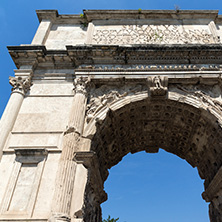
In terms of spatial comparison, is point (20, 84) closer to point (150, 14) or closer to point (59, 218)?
point (59, 218)

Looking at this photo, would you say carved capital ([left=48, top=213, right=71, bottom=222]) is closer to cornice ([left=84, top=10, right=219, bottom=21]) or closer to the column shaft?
the column shaft

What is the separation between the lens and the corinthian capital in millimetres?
9422

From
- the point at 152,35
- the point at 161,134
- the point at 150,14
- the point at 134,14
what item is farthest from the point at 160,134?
the point at 134,14

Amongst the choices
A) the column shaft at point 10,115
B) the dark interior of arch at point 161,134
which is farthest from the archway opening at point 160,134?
the column shaft at point 10,115

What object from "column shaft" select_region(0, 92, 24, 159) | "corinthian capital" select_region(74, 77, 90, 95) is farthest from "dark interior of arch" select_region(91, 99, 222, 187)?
"column shaft" select_region(0, 92, 24, 159)

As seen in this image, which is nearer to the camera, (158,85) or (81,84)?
(158,85)

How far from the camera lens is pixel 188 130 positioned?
10.5 metres

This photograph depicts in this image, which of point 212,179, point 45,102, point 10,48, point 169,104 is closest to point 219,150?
point 212,179

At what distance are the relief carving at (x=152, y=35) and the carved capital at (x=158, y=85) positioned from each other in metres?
2.68

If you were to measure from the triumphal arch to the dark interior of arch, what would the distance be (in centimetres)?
5

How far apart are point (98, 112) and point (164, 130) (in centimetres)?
372

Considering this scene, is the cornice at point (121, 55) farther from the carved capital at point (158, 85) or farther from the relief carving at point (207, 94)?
the relief carving at point (207, 94)

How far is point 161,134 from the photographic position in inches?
456

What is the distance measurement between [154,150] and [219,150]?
3663 millimetres
